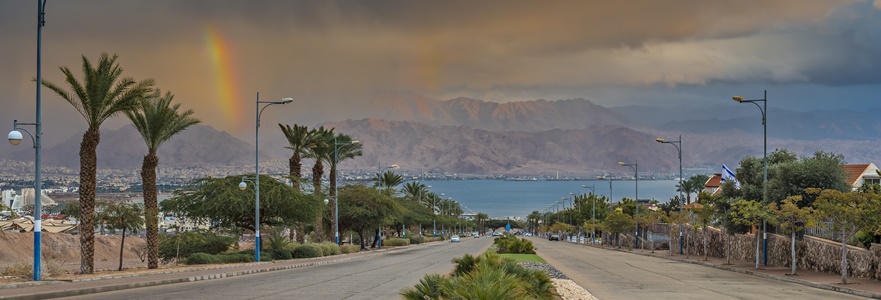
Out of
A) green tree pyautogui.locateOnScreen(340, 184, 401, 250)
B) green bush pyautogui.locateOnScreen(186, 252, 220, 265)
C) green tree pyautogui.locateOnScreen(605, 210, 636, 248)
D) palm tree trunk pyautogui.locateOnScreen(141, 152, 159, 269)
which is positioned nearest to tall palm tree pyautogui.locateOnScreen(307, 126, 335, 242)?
green tree pyautogui.locateOnScreen(340, 184, 401, 250)

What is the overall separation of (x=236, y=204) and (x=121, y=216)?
46.6 feet

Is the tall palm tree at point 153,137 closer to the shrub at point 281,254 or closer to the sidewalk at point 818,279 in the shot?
the shrub at point 281,254

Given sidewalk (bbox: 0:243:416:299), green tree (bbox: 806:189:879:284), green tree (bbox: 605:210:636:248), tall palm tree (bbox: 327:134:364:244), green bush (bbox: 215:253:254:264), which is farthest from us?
green tree (bbox: 605:210:636:248)

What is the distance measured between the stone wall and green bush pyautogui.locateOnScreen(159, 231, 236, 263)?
1319 inches

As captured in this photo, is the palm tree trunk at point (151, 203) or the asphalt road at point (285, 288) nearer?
the asphalt road at point (285, 288)

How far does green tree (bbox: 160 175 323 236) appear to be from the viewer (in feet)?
187

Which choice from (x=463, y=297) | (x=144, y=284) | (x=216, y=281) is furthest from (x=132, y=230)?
(x=463, y=297)

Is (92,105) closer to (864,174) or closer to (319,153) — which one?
(319,153)

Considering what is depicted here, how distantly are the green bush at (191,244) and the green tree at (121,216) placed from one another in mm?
9569

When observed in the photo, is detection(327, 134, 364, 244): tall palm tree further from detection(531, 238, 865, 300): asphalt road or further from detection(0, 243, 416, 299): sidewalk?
detection(531, 238, 865, 300): asphalt road

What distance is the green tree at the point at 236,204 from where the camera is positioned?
5703cm

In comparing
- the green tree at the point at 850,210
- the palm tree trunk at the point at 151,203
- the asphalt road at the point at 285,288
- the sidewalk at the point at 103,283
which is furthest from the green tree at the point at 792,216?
the palm tree trunk at the point at 151,203

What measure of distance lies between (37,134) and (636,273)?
27337mm

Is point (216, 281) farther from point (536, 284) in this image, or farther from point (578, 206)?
point (578, 206)
